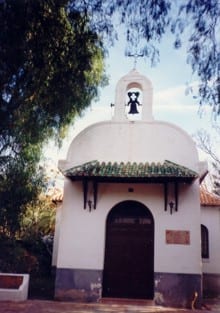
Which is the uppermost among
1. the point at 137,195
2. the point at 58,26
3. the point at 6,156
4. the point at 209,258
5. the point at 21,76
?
the point at 58,26

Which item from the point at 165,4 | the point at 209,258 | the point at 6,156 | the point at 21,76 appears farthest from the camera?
the point at 209,258

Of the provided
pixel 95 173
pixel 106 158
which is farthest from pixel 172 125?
pixel 95 173

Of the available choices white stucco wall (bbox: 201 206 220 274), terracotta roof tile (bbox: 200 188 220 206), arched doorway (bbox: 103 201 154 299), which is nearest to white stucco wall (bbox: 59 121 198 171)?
arched doorway (bbox: 103 201 154 299)

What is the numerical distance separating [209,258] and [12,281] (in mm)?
9203

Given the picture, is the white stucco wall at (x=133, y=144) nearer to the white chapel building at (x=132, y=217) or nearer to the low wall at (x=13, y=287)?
the white chapel building at (x=132, y=217)

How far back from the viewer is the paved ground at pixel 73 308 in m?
9.02

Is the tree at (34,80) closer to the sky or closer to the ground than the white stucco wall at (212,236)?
closer to the sky

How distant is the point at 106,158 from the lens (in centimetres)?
1184

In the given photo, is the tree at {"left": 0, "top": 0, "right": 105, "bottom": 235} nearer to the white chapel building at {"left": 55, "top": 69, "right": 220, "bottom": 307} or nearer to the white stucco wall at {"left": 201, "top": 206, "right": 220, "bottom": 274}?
the white chapel building at {"left": 55, "top": 69, "right": 220, "bottom": 307}

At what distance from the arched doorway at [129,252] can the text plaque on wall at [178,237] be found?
1.76 feet

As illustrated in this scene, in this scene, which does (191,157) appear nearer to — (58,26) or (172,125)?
(172,125)

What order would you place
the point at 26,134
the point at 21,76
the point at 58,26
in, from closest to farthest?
1. the point at 58,26
2. the point at 21,76
3. the point at 26,134

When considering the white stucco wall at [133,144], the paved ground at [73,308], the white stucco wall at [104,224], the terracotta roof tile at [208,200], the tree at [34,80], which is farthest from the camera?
the terracotta roof tile at [208,200]

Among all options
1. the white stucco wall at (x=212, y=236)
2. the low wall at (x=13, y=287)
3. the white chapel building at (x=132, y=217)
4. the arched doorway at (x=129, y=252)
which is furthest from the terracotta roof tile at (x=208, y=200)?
the low wall at (x=13, y=287)
